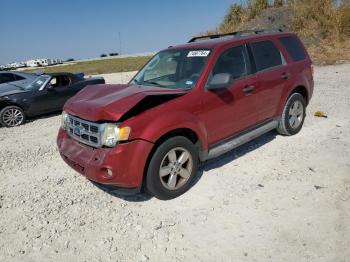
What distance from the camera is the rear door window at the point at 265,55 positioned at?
Result: 5459 millimetres

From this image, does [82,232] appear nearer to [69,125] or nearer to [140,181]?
[140,181]

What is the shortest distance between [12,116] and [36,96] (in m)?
0.83

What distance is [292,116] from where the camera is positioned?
6387 mm

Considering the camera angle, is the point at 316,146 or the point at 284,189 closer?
the point at 284,189

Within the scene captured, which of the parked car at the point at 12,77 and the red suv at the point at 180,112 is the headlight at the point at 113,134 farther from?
the parked car at the point at 12,77

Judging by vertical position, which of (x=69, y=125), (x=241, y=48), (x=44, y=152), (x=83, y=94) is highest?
(x=241, y=48)

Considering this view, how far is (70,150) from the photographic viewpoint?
4.55 m

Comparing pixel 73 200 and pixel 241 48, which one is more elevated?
pixel 241 48

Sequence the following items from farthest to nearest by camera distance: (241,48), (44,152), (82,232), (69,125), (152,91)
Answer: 1. (44,152)
2. (241,48)
3. (69,125)
4. (152,91)
5. (82,232)

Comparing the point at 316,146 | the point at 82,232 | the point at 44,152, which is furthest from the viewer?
the point at 44,152

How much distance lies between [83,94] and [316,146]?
3.92m

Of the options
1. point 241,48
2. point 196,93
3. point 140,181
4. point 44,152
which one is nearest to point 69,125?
point 140,181

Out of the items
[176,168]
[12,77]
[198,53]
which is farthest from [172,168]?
[12,77]

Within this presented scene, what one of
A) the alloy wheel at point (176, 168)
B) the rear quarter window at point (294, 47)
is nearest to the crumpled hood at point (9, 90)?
the alloy wheel at point (176, 168)
